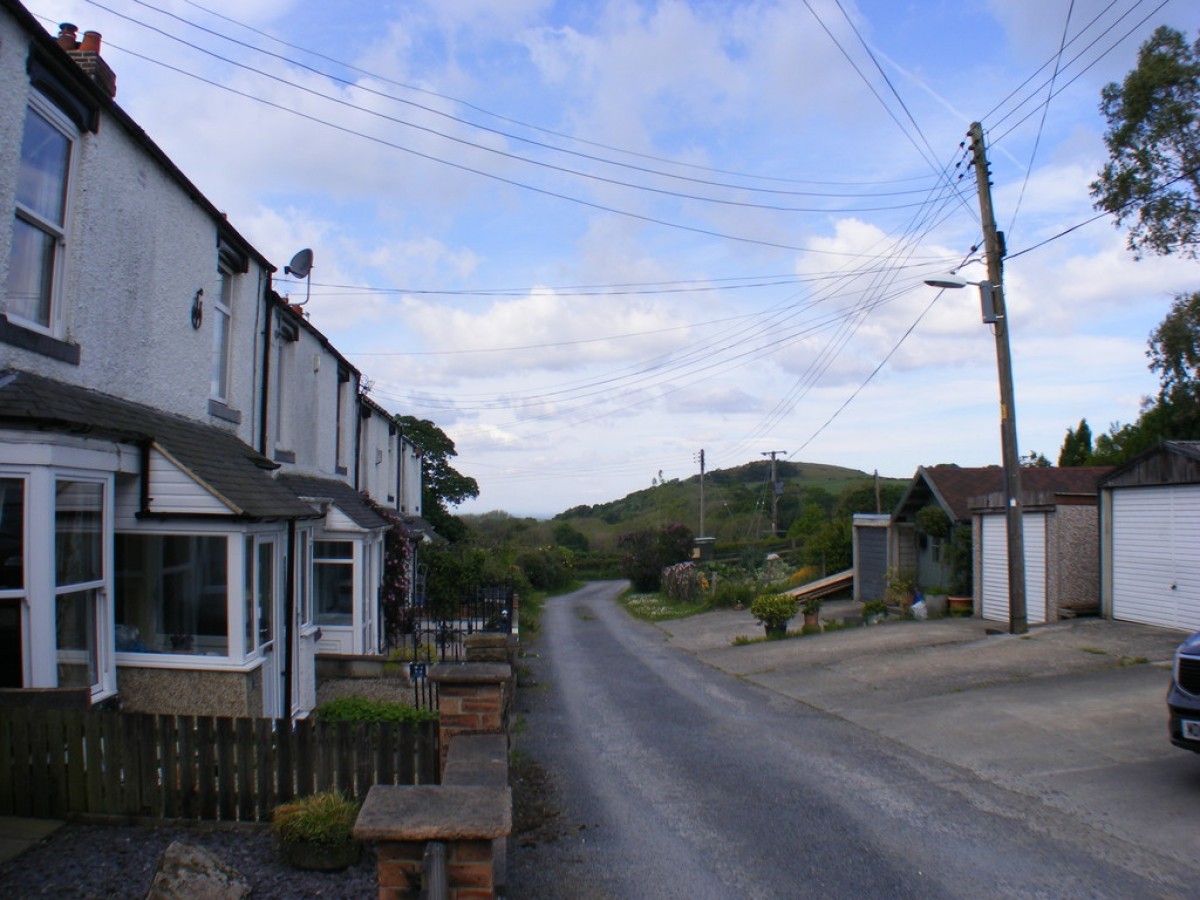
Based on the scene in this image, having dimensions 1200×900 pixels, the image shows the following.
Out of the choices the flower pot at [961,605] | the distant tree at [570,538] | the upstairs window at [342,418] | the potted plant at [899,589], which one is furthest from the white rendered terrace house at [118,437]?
the distant tree at [570,538]

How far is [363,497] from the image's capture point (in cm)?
1781

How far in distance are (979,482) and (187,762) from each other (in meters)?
21.7

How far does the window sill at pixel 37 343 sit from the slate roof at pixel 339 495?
5.66 meters

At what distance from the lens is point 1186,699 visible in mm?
7094

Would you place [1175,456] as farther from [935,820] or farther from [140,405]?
[140,405]

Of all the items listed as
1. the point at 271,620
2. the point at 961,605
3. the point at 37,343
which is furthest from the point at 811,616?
the point at 37,343

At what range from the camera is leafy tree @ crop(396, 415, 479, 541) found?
142 feet

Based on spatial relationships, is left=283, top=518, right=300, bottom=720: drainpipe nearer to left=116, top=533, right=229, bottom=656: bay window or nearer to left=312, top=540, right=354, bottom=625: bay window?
left=116, top=533, right=229, bottom=656: bay window

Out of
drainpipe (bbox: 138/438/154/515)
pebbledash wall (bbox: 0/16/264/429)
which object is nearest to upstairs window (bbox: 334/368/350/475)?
pebbledash wall (bbox: 0/16/264/429)

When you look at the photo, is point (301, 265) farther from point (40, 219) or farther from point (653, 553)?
point (653, 553)

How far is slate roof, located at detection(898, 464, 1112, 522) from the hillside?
2306 centimetres

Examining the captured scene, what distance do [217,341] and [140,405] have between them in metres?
2.40

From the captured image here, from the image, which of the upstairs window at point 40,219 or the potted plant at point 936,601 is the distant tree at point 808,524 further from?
the upstairs window at point 40,219

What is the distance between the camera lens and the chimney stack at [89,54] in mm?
8633
